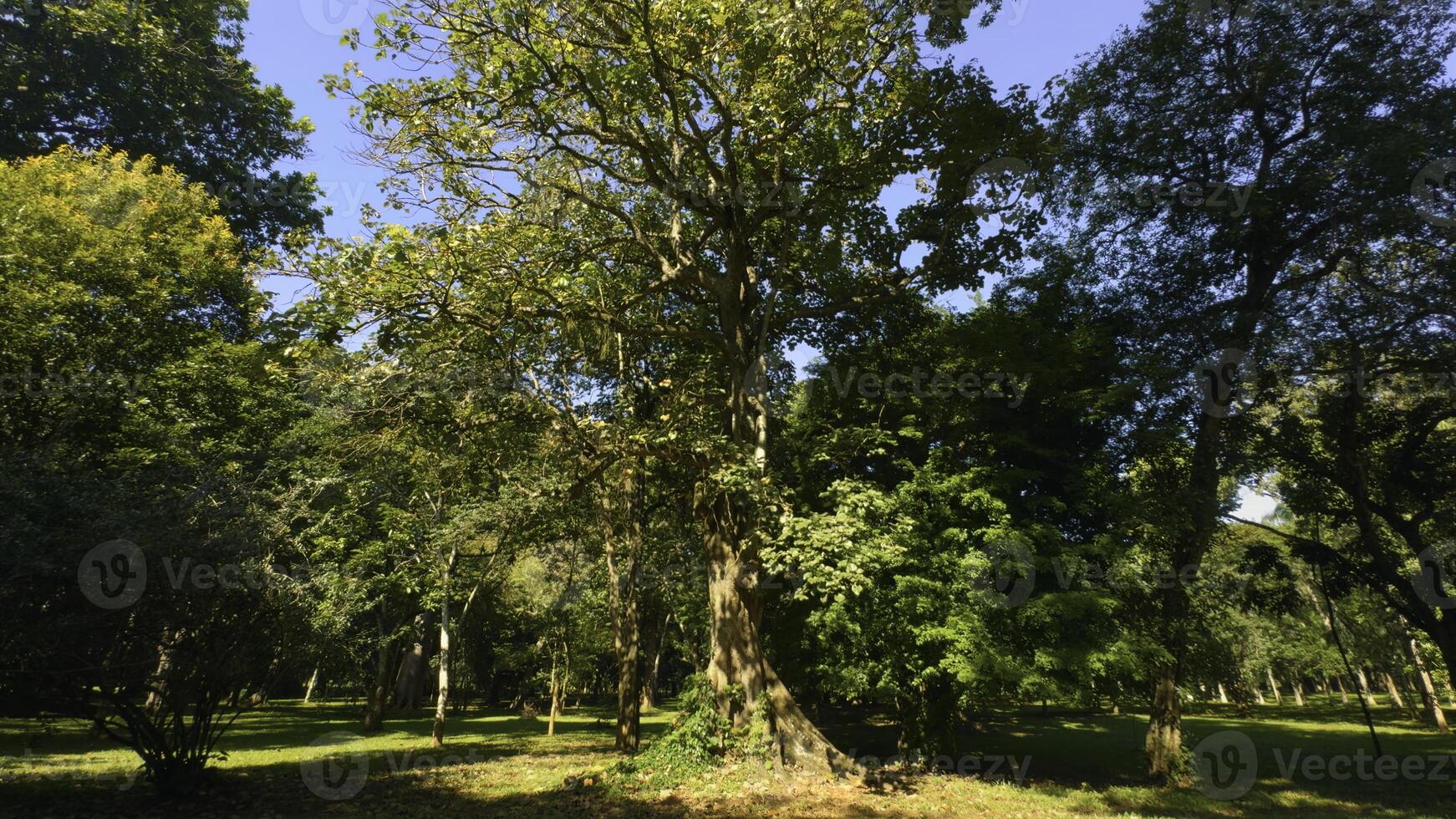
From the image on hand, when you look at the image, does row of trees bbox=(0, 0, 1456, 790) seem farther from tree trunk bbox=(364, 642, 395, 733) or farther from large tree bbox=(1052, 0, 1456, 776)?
tree trunk bbox=(364, 642, 395, 733)

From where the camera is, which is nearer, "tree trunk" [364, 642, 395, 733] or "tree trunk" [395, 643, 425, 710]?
"tree trunk" [364, 642, 395, 733]

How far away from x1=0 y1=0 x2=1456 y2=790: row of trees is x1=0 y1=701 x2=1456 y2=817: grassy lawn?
1107 mm

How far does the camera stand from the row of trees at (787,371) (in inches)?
387

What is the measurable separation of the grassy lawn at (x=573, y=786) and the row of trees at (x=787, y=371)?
3.63ft

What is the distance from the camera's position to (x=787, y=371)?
17.6 m

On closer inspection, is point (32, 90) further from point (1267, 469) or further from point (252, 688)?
point (1267, 469)

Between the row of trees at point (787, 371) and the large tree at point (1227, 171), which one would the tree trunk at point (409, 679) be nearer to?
the row of trees at point (787, 371)

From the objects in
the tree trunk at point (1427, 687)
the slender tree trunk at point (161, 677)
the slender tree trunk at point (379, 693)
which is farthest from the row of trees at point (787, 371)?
the tree trunk at point (1427, 687)

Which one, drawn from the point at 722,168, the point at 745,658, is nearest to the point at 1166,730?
the point at 745,658

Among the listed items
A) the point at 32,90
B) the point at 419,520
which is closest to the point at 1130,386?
the point at 419,520

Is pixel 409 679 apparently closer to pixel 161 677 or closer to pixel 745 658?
pixel 161 677

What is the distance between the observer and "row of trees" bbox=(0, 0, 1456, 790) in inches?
387

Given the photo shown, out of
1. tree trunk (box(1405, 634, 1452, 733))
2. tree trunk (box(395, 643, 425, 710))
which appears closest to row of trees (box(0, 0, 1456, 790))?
tree trunk (box(1405, 634, 1452, 733))

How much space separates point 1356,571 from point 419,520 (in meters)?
24.3
